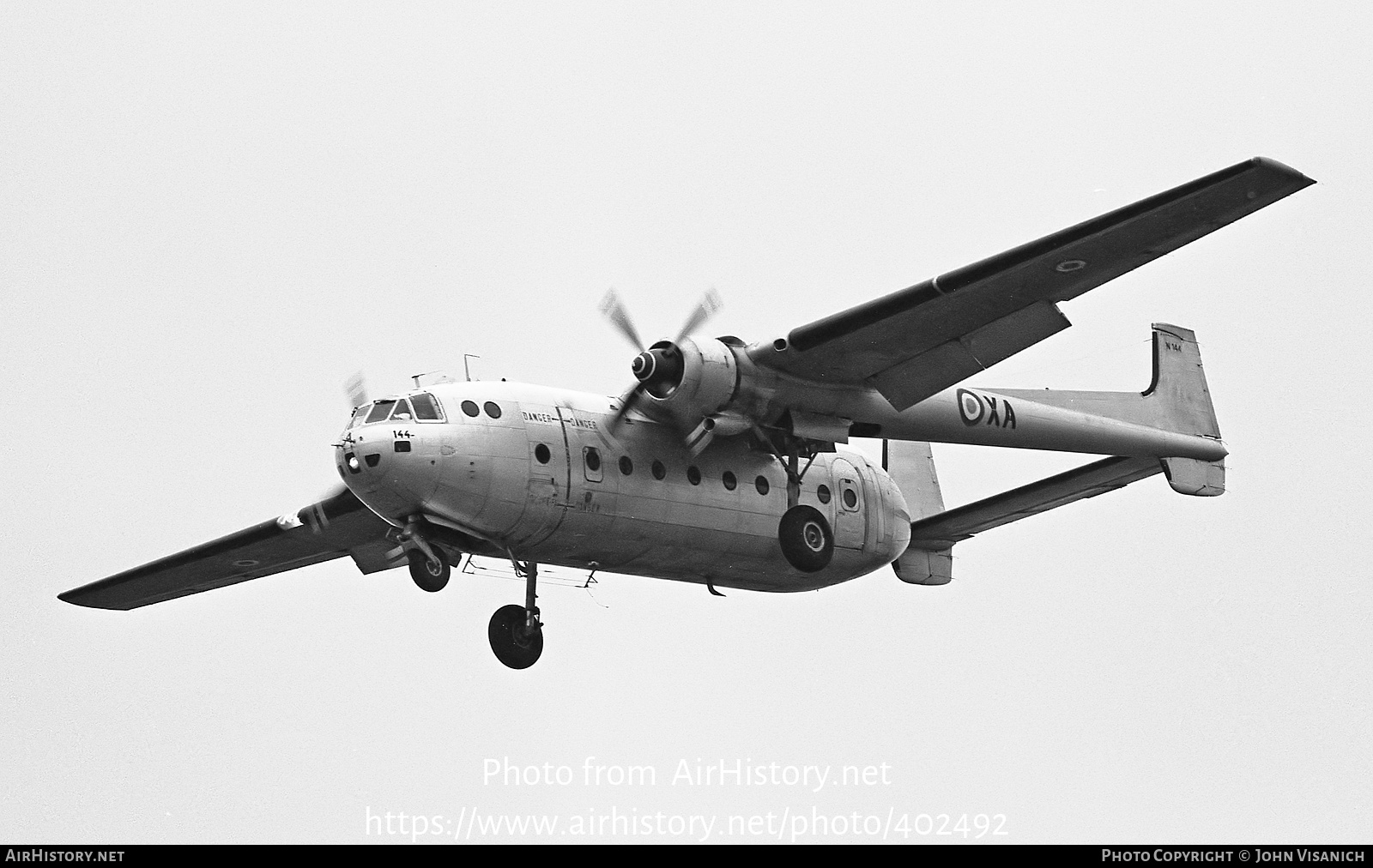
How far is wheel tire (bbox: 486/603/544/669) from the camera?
2217cm

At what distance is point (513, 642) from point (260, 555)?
5349 millimetres

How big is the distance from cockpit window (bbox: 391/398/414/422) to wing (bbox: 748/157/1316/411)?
162 inches

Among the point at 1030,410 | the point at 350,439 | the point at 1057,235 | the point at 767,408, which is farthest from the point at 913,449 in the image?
the point at 350,439

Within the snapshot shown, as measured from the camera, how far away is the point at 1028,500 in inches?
1005

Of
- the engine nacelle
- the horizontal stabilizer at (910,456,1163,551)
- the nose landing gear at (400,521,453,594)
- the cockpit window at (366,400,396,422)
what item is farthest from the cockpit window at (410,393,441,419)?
the horizontal stabilizer at (910,456,1163,551)

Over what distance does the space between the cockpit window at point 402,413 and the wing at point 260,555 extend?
3361mm

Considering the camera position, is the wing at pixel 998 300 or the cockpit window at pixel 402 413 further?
the cockpit window at pixel 402 413

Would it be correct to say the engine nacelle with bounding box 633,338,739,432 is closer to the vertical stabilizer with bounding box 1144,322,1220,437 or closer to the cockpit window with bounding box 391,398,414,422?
the cockpit window with bounding box 391,398,414,422

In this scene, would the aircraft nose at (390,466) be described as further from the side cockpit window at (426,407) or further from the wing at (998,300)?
the wing at (998,300)

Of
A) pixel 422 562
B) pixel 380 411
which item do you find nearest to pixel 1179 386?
pixel 422 562

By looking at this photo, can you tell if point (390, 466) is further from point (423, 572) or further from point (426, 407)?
point (423, 572)

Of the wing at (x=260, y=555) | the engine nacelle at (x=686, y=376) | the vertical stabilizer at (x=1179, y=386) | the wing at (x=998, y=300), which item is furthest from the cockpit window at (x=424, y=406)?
the vertical stabilizer at (x=1179, y=386)

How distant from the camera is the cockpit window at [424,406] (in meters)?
20.8
